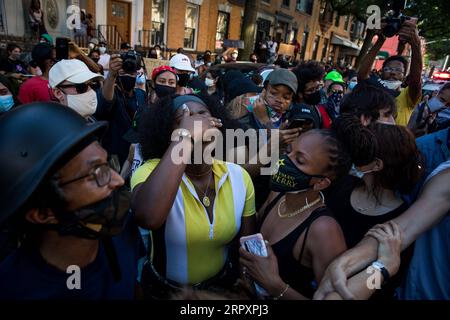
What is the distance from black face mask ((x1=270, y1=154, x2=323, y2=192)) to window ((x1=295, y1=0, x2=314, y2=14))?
26.1m

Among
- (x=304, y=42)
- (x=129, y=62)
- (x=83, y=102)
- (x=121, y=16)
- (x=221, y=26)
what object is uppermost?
(x=304, y=42)

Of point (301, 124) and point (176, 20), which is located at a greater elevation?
point (176, 20)

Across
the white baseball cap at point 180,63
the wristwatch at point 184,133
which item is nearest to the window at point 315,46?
the white baseball cap at point 180,63

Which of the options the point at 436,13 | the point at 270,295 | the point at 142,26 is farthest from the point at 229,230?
the point at 436,13

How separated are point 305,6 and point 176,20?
49.0 ft

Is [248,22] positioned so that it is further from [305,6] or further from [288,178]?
[305,6]

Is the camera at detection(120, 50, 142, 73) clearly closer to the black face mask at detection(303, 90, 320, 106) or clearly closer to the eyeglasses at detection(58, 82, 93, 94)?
the eyeglasses at detection(58, 82, 93, 94)

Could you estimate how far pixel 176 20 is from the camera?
15195 millimetres

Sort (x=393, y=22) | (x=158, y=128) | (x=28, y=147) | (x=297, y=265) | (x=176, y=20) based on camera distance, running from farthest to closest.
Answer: (x=176, y=20)
(x=393, y=22)
(x=158, y=128)
(x=297, y=265)
(x=28, y=147)

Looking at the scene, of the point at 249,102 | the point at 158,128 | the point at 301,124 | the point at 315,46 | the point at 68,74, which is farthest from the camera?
the point at 315,46

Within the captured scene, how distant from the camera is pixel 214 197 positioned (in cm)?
177

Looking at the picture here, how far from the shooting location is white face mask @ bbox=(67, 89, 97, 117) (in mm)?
2818

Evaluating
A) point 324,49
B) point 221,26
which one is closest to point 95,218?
point 221,26

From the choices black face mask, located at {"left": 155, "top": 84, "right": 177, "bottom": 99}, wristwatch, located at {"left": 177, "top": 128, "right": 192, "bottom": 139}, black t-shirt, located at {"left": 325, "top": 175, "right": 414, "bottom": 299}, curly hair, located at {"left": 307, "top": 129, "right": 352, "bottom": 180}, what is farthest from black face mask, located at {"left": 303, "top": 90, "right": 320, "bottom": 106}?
wristwatch, located at {"left": 177, "top": 128, "right": 192, "bottom": 139}
